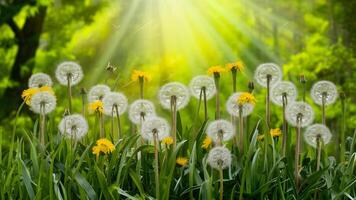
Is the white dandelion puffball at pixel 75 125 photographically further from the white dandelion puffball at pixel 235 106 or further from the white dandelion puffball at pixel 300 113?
the white dandelion puffball at pixel 300 113

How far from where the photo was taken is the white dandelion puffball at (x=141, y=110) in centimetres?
227

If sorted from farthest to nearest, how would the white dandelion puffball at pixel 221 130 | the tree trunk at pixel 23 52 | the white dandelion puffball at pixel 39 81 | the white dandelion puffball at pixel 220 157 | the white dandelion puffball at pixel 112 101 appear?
the tree trunk at pixel 23 52 → the white dandelion puffball at pixel 39 81 → the white dandelion puffball at pixel 112 101 → the white dandelion puffball at pixel 221 130 → the white dandelion puffball at pixel 220 157

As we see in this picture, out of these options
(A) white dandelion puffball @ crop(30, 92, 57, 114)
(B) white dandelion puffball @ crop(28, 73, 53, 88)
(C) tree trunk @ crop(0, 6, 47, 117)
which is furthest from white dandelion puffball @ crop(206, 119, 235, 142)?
(C) tree trunk @ crop(0, 6, 47, 117)

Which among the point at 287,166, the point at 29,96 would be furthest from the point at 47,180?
the point at 287,166

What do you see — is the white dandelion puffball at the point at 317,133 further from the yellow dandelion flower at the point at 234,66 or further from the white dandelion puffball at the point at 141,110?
the white dandelion puffball at the point at 141,110

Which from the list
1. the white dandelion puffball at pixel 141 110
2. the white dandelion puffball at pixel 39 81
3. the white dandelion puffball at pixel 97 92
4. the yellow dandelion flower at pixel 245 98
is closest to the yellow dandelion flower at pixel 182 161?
the white dandelion puffball at pixel 141 110

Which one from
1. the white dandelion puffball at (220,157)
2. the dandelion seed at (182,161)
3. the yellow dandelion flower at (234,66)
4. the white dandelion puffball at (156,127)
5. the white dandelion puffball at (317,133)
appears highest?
the yellow dandelion flower at (234,66)

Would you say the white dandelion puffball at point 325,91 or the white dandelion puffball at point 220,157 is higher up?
the white dandelion puffball at point 325,91

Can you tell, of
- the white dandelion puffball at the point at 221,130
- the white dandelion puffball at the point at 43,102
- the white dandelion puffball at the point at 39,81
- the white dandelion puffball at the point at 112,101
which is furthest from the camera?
the white dandelion puffball at the point at 39,81

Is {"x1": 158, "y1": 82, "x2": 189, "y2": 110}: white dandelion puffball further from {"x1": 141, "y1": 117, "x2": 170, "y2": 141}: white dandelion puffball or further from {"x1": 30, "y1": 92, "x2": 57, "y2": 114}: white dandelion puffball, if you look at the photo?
{"x1": 30, "y1": 92, "x2": 57, "y2": 114}: white dandelion puffball

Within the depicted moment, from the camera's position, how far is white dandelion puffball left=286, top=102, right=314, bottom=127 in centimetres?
208

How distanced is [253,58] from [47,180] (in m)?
17.7

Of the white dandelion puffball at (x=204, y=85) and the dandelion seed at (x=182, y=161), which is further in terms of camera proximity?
the white dandelion puffball at (x=204, y=85)

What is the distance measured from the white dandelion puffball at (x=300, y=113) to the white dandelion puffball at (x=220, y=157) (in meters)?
0.32
